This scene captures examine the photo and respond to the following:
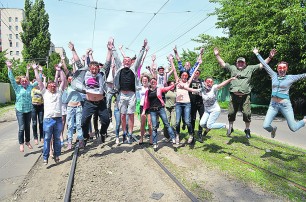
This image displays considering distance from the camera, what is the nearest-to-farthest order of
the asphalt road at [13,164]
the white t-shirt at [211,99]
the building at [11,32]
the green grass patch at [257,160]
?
the green grass patch at [257,160]
the asphalt road at [13,164]
the white t-shirt at [211,99]
the building at [11,32]

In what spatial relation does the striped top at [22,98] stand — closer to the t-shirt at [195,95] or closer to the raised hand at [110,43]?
the raised hand at [110,43]

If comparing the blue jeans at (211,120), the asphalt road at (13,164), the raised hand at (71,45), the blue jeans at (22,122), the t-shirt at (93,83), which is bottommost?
the asphalt road at (13,164)

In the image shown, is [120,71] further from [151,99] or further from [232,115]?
[232,115]

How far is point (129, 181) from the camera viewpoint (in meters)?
5.04

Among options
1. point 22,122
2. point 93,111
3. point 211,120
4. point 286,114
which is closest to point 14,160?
point 22,122

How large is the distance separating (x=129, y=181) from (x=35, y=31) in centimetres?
5072

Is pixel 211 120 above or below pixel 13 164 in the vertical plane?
above

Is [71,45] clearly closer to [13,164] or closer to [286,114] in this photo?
[13,164]

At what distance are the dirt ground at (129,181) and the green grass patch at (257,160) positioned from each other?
0.93 feet

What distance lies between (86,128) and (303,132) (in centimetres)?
932

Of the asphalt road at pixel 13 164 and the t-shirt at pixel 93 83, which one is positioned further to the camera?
the t-shirt at pixel 93 83

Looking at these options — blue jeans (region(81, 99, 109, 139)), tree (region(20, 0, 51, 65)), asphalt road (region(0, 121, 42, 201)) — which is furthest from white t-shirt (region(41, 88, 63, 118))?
tree (region(20, 0, 51, 65))

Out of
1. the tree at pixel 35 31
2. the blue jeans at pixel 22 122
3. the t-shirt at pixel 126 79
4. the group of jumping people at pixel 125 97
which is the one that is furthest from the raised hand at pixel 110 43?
the tree at pixel 35 31

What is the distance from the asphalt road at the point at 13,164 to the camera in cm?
502
